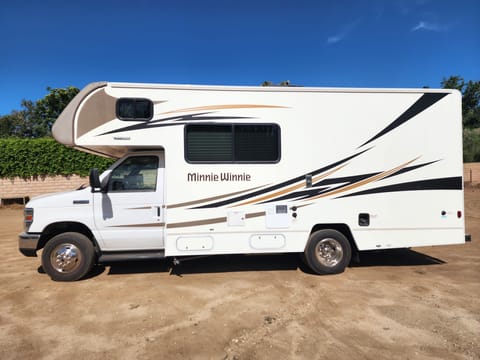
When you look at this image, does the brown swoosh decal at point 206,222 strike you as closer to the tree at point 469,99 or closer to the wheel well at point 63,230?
the wheel well at point 63,230

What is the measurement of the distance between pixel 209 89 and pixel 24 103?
37.3 meters

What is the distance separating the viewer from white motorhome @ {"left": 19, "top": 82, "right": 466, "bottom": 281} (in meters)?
4.54

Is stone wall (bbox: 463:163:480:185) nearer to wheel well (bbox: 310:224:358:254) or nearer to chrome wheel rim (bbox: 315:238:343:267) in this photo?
wheel well (bbox: 310:224:358:254)

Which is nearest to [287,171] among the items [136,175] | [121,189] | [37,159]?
[136,175]

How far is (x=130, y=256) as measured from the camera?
4.65 metres

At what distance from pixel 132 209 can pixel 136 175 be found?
0.58 metres

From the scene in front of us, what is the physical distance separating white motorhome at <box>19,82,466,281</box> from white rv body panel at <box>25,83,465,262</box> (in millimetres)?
17

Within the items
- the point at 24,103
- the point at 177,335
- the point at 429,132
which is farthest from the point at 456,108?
the point at 24,103

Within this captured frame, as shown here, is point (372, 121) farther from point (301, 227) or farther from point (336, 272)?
point (336, 272)

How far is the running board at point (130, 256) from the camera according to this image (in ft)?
15.1

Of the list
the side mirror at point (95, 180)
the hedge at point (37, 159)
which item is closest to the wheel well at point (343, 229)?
the side mirror at point (95, 180)

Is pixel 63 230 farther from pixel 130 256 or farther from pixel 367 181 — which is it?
pixel 367 181

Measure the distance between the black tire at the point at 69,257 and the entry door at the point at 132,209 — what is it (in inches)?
11.7

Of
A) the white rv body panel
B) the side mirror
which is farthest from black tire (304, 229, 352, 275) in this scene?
the side mirror
